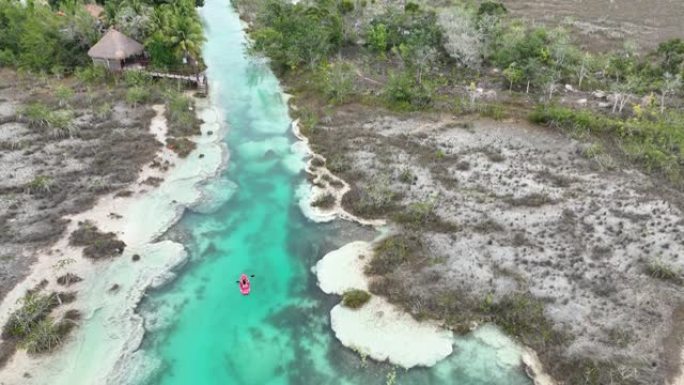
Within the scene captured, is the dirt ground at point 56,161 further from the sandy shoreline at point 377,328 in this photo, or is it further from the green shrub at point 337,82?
the sandy shoreline at point 377,328

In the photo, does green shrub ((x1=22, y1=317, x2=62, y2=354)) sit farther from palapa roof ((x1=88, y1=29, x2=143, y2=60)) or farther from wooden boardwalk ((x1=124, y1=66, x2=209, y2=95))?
palapa roof ((x1=88, y1=29, x2=143, y2=60))

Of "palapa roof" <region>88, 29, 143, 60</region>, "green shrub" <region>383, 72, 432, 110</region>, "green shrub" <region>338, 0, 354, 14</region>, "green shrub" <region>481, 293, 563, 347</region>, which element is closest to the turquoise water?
"green shrub" <region>481, 293, 563, 347</region>

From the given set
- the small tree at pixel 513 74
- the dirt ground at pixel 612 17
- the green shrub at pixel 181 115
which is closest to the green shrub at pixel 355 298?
the green shrub at pixel 181 115

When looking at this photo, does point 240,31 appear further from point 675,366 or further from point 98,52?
point 675,366

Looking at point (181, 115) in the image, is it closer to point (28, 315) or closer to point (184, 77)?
point (184, 77)

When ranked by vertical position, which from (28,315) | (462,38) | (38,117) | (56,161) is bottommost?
(28,315)

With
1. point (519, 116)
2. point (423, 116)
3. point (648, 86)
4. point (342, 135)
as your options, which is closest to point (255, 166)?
point (342, 135)

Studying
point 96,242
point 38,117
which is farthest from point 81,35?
point 96,242
